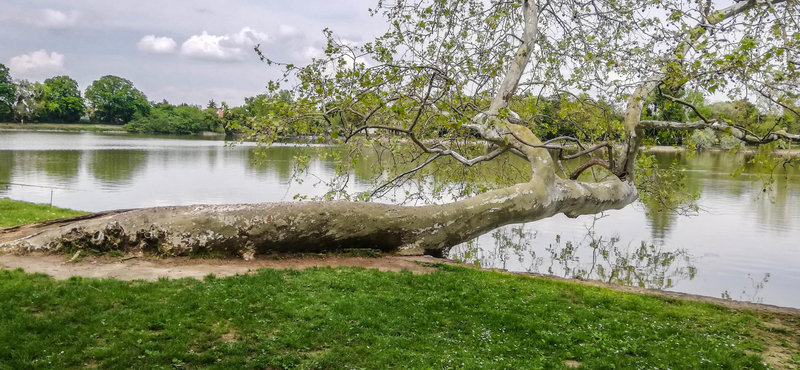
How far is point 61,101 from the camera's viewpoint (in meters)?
Answer: 113

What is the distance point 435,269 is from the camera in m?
9.38

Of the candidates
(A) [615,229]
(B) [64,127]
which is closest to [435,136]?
(A) [615,229]

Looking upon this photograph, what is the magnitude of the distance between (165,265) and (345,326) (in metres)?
4.01

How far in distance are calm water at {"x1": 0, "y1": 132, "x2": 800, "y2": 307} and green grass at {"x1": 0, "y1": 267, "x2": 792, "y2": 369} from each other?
5.61 m

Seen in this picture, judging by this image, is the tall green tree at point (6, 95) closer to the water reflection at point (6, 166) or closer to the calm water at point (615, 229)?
the water reflection at point (6, 166)

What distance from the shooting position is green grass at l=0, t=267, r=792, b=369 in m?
5.35

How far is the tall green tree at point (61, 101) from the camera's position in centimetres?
11125

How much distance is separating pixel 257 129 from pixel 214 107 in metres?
131

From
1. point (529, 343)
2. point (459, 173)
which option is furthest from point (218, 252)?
point (459, 173)

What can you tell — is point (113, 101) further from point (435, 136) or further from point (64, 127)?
point (435, 136)

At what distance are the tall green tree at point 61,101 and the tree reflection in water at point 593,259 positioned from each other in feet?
398

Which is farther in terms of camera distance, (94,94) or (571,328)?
(94,94)

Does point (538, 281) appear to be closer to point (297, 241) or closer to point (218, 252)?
point (297, 241)

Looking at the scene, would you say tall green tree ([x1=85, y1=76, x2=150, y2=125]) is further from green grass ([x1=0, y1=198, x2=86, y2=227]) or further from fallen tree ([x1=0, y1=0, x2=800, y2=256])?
fallen tree ([x1=0, y1=0, x2=800, y2=256])
